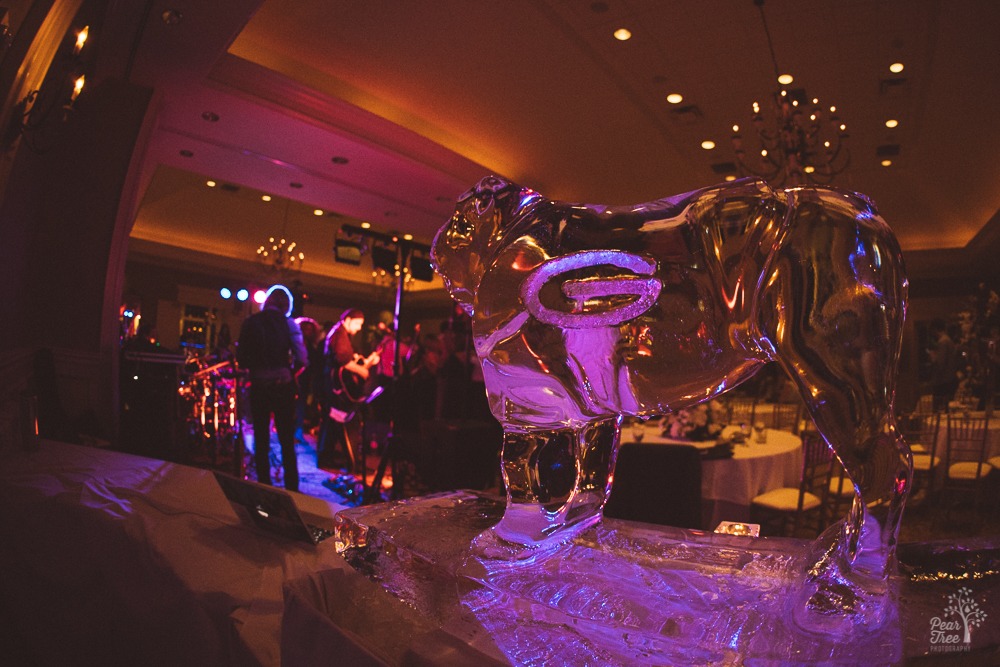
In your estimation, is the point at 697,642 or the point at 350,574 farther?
the point at 350,574

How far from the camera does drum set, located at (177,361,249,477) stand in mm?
5680

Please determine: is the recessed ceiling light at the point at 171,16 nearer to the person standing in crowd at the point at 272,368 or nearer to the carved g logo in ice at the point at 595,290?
the person standing in crowd at the point at 272,368

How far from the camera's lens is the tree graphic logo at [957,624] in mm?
350

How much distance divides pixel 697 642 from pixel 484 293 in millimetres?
331

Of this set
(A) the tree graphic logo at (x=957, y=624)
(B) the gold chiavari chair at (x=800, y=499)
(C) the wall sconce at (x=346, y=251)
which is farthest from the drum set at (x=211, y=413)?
(A) the tree graphic logo at (x=957, y=624)

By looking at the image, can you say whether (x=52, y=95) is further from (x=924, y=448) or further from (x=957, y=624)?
(x=924, y=448)

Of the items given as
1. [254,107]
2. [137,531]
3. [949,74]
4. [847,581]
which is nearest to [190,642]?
[137,531]

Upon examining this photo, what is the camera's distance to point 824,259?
1.37ft

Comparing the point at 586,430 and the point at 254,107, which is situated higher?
the point at 254,107

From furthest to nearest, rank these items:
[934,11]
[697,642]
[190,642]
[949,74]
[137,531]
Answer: [949,74] → [934,11] → [137,531] → [190,642] → [697,642]

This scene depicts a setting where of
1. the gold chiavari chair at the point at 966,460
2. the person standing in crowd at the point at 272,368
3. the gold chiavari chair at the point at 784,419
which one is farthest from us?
the gold chiavari chair at the point at 784,419

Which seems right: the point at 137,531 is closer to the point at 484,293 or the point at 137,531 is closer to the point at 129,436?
the point at 484,293

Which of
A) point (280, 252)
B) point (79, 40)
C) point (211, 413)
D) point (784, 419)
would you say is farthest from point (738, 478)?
point (280, 252)

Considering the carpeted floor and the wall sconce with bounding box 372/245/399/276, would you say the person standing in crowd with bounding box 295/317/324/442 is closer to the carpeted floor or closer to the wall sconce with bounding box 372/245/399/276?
the carpeted floor
